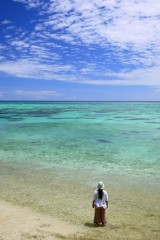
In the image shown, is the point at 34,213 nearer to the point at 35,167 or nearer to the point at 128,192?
the point at 128,192

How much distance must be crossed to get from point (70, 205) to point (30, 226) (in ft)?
9.49

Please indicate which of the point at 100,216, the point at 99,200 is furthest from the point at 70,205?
the point at 99,200

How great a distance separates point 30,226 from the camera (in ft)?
33.2

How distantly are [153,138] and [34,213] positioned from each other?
75.1 feet

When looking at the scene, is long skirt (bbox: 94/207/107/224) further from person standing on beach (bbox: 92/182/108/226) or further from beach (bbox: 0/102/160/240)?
beach (bbox: 0/102/160/240)

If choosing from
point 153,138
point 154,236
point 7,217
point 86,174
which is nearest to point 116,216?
point 154,236

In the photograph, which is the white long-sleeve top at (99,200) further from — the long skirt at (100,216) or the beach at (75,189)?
the beach at (75,189)

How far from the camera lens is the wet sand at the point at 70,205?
392 inches

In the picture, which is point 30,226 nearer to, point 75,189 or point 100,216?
point 100,216

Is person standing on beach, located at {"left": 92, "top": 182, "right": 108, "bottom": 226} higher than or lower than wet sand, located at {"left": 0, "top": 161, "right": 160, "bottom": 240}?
higher

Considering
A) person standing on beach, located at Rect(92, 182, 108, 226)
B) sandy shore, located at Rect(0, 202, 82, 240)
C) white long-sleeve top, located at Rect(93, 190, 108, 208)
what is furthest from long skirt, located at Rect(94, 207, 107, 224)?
sandy shore, located at Rect(0, 202, 82, 240)

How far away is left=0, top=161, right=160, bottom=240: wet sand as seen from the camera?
9.95m

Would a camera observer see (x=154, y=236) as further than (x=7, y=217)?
No

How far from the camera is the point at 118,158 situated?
71.7 feet
